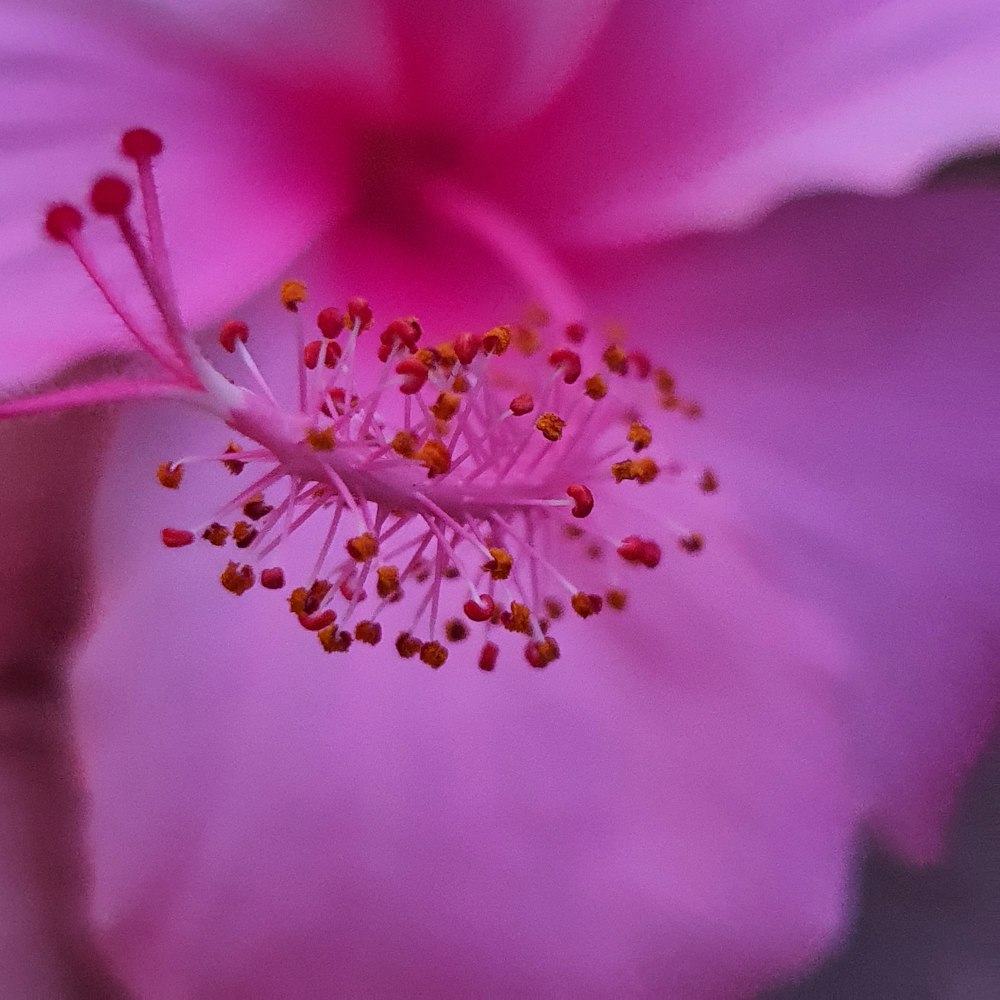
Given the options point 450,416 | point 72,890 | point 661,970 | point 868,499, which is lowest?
point 72,890

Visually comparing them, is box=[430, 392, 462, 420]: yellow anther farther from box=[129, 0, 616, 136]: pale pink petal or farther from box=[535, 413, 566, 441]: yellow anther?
box=[129, 0, 616, 136]: pale pink petal

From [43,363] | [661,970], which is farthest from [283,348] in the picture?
[661,970]

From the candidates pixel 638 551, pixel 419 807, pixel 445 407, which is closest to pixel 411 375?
pixel 445 407

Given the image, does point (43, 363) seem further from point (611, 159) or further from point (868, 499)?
point (868, 499)

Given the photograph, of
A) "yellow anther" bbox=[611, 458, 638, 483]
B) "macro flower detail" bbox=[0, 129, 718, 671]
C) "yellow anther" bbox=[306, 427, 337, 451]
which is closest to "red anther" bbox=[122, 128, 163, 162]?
"macro flower detail" bbox=[0, 129, 718, 671]

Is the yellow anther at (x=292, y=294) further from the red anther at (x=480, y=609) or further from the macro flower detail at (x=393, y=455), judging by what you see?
the red anther at (x=480, y=609)

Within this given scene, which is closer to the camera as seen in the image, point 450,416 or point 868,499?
point 450,416

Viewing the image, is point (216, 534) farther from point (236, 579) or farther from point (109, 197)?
point (109, 197)
